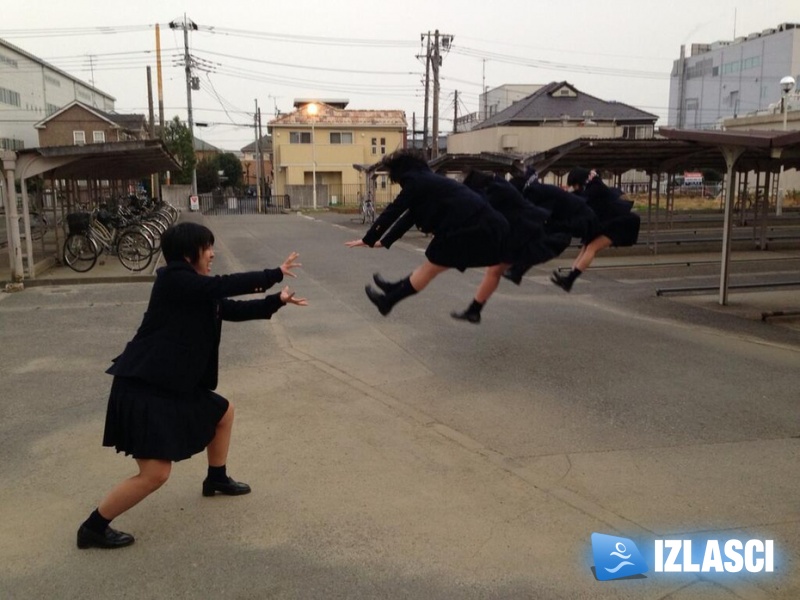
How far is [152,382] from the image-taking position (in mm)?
3543

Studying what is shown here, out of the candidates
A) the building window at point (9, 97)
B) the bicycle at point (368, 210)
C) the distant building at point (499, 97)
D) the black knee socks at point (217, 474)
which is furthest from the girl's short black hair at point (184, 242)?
the distant building at point (499, 97)

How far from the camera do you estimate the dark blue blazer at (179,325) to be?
3510mm

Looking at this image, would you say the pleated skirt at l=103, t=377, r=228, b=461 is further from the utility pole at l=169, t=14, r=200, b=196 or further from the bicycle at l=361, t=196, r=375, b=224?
the utility pole at l=169, t=14, r=200, b=196

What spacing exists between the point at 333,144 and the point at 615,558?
50.5 meters

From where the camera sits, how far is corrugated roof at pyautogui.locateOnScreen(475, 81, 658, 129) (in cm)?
4891

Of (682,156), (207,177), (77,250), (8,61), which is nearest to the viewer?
(77,250)

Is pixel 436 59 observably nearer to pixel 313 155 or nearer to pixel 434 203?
pixel 313 155

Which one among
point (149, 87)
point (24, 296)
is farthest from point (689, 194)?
point (24, 296)

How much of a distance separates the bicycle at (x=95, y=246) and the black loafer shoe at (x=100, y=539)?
11.6m

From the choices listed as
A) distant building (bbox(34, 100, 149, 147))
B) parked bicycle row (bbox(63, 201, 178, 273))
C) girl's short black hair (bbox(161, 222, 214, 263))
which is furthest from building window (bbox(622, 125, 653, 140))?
girl's short black hair (bbox(161, 222, 214, 263))

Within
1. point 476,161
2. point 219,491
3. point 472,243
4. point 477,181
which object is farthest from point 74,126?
point 219,491

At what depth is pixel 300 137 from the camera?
5194 cm

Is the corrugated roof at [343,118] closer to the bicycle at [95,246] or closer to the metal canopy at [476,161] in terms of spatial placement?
the metal canopy at [476,161]

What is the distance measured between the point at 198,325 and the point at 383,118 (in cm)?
5071
